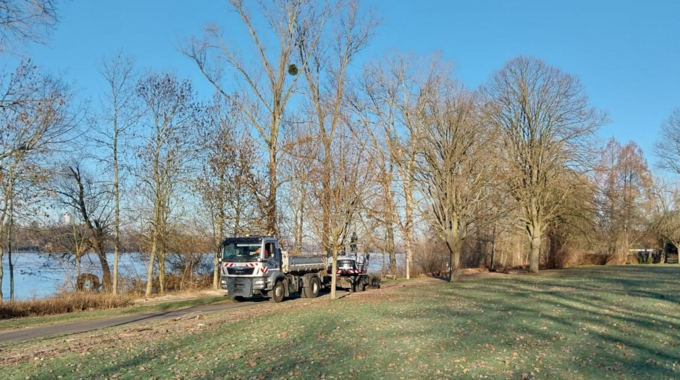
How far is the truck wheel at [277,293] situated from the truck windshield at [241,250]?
1713 mm

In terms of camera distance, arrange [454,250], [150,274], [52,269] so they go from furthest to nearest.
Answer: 1. [454,250]
2. [150,274]
3. [52,269]

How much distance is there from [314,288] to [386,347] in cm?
1463

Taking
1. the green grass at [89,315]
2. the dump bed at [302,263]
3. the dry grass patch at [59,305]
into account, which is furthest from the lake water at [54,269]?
the dump bed at [302,263]

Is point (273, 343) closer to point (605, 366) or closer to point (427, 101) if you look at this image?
point (605, 366)

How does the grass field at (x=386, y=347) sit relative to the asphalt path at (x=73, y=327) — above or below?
above

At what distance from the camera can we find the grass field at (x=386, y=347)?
8211mm

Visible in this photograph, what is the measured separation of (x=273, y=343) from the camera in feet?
34.4

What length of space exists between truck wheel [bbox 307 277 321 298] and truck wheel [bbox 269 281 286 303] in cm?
206

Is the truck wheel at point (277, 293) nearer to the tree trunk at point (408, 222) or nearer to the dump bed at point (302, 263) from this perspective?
the dump bed at point (302, 263)

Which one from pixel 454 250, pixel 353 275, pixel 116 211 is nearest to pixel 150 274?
pixel 116 211

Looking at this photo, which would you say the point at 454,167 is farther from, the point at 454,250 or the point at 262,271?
the point at 262,271

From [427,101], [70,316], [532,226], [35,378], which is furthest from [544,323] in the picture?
[532,226]

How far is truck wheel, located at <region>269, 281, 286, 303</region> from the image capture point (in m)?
21.4

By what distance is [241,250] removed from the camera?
68.9 feet
